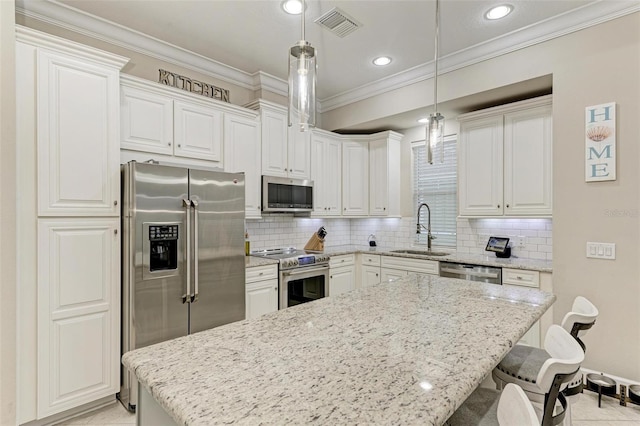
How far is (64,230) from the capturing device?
2184mm

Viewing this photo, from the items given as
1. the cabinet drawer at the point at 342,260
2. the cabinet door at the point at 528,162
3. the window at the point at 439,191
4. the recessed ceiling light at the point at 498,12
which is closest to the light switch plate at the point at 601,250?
the cabinet door at the point at 528,162

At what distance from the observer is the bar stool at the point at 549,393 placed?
3.25 feet

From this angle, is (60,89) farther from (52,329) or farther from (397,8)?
(397,8)

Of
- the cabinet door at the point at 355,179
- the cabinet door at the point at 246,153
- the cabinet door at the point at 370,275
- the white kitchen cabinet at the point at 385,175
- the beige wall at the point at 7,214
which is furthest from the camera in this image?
the cabinet door at the point at 355,179

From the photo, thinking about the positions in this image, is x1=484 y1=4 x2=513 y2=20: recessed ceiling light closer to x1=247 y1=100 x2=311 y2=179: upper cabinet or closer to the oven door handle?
x1=247 y1=100 x2=311 y2=179: upper cabinet

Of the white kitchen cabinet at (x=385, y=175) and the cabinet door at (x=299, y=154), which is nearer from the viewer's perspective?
the cabinet door at (x=299, y=154)

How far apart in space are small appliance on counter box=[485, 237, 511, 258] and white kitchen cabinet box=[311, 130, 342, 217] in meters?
1.86

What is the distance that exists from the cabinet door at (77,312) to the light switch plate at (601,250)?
363 centimetres

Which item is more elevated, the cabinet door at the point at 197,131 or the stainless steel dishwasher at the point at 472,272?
the cabinet door at the point at 197,131

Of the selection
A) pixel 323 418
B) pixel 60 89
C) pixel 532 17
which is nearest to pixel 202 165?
pixel 60 89

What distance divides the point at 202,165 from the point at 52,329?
1674 millimetres

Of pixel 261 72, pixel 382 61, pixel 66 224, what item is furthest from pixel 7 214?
pixel 382 61

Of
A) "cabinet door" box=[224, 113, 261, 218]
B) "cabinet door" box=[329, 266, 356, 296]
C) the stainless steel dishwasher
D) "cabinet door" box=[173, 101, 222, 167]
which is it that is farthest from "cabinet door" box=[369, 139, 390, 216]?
"cabinet door" box=[173, 101, 222, 167]

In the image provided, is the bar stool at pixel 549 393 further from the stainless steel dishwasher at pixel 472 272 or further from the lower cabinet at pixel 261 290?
the lower cabinet at pixel 261 290
